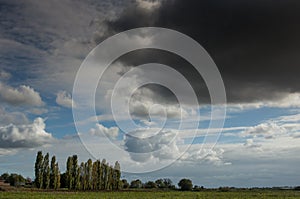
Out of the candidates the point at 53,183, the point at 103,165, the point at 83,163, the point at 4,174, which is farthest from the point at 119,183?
the point at 4,174

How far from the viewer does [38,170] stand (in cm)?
9638

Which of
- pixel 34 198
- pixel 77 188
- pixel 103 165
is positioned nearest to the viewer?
pixel 34 198

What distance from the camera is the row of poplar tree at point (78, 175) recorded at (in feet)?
316

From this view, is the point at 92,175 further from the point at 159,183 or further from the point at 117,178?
the point at 159,183

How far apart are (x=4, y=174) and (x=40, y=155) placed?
330 ft

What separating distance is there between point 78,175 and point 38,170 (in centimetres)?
1293

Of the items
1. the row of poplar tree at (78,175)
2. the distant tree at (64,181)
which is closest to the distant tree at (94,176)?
the row of poplar tree at (78,175)

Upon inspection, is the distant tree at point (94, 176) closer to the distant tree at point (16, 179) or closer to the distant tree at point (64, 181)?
the distant tree at point (64, 181)

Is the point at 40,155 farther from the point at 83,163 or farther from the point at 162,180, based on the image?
the point at 162,180

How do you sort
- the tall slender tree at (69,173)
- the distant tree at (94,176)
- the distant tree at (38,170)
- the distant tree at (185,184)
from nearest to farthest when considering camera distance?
the distant tree at (38,170) < the tall slender tree at (69,173) < the distant tree at (94,176) < the distant tree at (185,184)

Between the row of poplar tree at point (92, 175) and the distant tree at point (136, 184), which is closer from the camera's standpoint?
the row of poplar tree at point (92, 175)

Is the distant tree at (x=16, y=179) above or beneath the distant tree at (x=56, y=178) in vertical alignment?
above


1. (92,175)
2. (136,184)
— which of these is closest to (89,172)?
(92,175)

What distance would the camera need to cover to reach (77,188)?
103125mm
